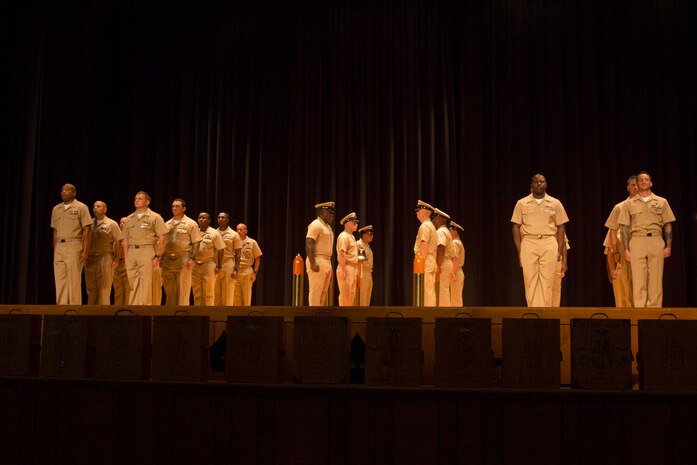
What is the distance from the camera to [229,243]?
37.7 feet

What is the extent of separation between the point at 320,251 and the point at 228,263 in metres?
2.39

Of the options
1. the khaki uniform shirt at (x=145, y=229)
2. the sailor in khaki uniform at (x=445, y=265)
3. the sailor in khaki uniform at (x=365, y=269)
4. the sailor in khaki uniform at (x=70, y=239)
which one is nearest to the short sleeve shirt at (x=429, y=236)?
the sailor in khaki uniform at (x=445, y=265)

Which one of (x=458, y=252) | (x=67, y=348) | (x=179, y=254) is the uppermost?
(x=458, y=252)

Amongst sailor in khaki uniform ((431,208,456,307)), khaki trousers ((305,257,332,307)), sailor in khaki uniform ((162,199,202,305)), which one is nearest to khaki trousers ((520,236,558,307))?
sailor in khaki uniform ((431,208,456,307))

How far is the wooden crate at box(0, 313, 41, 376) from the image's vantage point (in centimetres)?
385

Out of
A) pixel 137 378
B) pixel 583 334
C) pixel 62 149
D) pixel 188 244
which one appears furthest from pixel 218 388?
pixel 62 149

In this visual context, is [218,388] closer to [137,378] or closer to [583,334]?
[137,378]

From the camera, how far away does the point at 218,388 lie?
3.53 meters

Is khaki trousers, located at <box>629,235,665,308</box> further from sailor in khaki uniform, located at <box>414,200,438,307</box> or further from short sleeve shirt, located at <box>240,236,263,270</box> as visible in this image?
short sleeve shirt, located at <box>240,236,263,270</box>

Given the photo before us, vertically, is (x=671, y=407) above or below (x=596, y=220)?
below

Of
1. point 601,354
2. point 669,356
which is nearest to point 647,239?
point 669,356

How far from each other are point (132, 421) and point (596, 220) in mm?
10820

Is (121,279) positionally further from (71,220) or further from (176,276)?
(71,220)

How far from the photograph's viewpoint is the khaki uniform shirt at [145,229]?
31.1 ft
